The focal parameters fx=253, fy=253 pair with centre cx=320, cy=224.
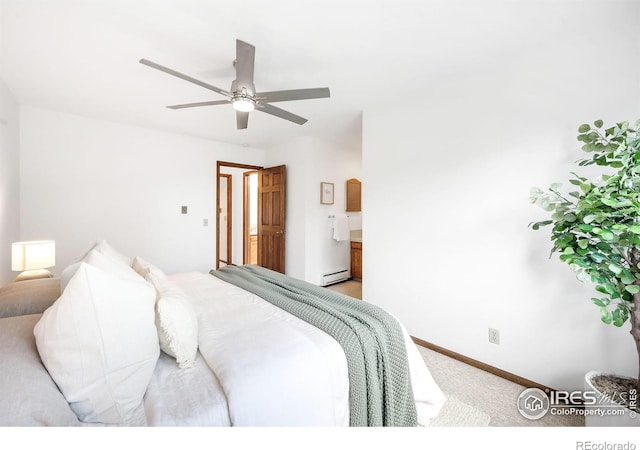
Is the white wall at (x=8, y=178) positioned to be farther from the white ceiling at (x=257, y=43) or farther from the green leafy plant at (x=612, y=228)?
the green leafy plant at (x=612, y=228)

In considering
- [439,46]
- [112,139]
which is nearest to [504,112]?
[439,46]

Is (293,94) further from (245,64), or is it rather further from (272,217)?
(272,217)

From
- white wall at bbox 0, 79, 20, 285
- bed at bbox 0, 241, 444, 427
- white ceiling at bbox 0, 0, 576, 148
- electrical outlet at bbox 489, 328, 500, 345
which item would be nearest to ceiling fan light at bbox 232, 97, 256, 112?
white ceiling at bbox 0, 0, 576, 148

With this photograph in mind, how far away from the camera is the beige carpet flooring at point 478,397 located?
154cm

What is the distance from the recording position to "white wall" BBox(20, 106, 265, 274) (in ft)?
9.34

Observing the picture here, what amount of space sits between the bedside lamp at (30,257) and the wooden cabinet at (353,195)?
3.69 meters

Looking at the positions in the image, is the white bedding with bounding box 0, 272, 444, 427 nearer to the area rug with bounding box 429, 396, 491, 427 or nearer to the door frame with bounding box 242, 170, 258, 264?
the area rug with bounding box 429, 396, 491, 427

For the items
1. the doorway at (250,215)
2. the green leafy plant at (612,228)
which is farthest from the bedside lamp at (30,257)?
the green leafy plant at (612,228)

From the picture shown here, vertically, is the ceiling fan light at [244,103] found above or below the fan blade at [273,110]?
below

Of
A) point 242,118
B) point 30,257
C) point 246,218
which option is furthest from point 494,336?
point 246,218

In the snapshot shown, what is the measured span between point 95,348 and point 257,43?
1934 millimetres

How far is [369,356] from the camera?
1.17 m

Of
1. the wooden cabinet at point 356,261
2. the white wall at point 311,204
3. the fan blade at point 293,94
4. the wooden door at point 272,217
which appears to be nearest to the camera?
the fan blade at point 293,94

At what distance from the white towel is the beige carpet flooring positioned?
7.49ft
